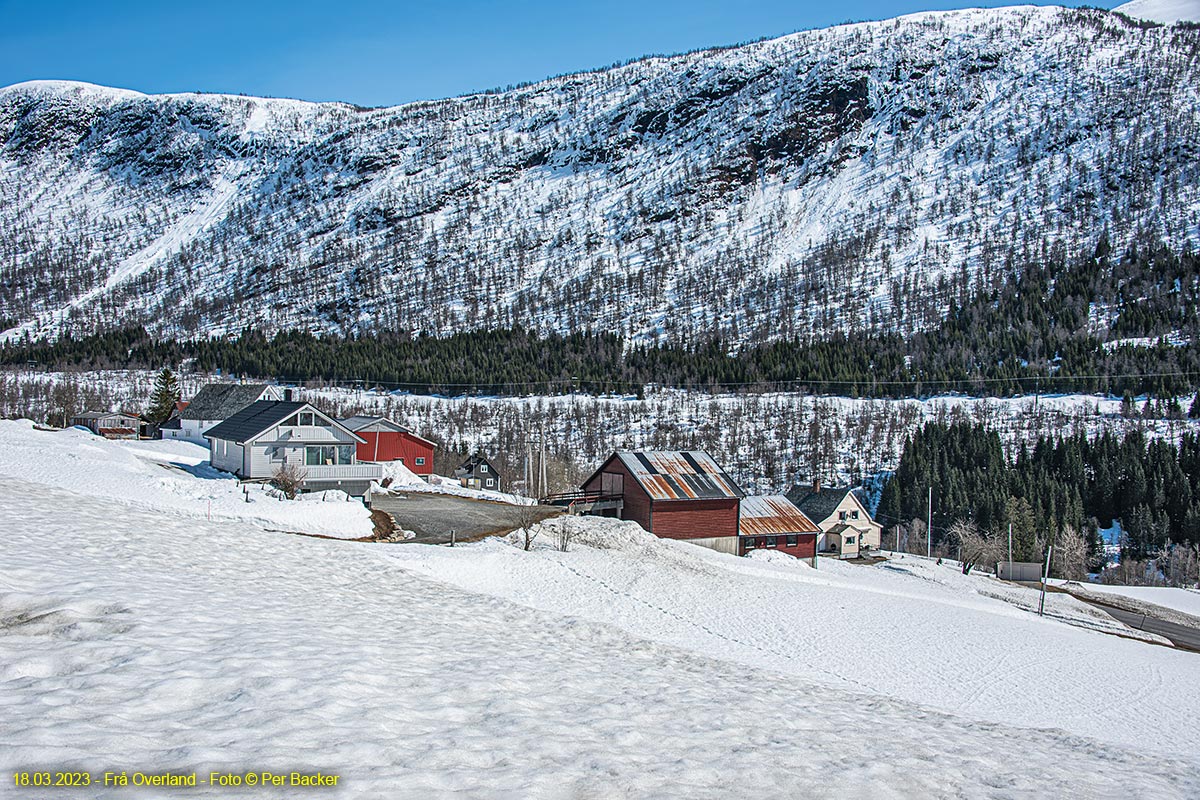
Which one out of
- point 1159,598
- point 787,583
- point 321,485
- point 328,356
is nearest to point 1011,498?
point 1159,598

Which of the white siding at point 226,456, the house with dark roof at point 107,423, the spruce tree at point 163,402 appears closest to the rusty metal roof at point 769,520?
the white siding at point 226,456

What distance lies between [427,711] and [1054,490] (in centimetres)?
10359

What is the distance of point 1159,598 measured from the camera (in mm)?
52344

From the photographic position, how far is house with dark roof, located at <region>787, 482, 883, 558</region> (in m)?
72.9

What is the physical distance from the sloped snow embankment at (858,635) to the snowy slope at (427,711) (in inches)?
91.5

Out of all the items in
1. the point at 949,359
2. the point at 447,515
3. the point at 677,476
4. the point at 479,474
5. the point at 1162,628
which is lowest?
the point at 1162,628

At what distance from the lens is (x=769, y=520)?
51.7 meters

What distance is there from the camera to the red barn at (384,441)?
7094cm

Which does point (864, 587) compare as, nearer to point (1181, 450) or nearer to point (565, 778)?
point (565, 778)

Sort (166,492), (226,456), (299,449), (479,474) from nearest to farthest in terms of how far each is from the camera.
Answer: (166,492) < (299,449) < (226,456) < (479,474)

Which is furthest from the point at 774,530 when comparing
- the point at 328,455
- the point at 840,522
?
the point at 328,455

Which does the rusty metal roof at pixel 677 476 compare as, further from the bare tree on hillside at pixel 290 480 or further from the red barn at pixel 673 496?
the bare tree on hillside at pixel 290 480

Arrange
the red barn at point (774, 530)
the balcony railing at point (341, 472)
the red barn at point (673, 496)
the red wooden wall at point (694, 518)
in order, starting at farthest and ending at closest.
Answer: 1. the red barn at point (774, 530)
2. the red barn at point (673, 496)
3. the red wooden wall at point (694, 518)
4. the balcony railing at point (341, 472)

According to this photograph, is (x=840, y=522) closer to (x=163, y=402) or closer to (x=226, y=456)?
(x=226, y=456)
